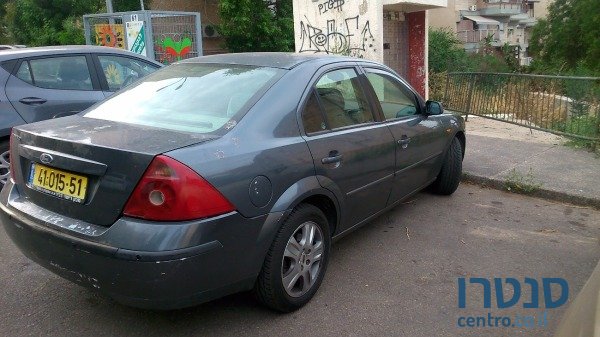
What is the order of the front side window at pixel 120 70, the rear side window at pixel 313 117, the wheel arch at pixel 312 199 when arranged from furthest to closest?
the front side window at pixel 120 70 < the rear side window at pixel 313 117 < the wheel arch at pixel 312 199

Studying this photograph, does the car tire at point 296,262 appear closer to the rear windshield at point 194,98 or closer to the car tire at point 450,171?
the rear windshield at point 194,98

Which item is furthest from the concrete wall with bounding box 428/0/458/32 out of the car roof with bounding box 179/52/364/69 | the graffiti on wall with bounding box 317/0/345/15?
the car roof with bounding box 179/52/364/69

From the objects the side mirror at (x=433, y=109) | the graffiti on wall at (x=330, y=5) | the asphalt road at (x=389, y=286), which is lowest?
the asphalt road at (x=389, y=286)

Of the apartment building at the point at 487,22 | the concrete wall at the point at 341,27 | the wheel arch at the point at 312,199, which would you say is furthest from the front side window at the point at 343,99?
the apartment building at the point at 487,22

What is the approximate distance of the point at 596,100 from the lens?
26.0 ft

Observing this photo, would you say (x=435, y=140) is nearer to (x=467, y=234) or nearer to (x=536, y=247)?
(x=467, y=234)

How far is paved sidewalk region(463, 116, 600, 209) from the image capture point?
584 cm

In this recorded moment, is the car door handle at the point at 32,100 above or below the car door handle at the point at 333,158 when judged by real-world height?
above

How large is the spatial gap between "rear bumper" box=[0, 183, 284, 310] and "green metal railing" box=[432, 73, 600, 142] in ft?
22.3

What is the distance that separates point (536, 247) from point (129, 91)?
3503mm

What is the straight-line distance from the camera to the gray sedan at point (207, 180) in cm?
262

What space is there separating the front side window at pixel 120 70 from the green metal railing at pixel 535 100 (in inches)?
249

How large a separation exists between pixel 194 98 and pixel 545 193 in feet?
14.0

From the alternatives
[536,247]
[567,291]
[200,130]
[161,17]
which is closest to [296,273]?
[200,130]
